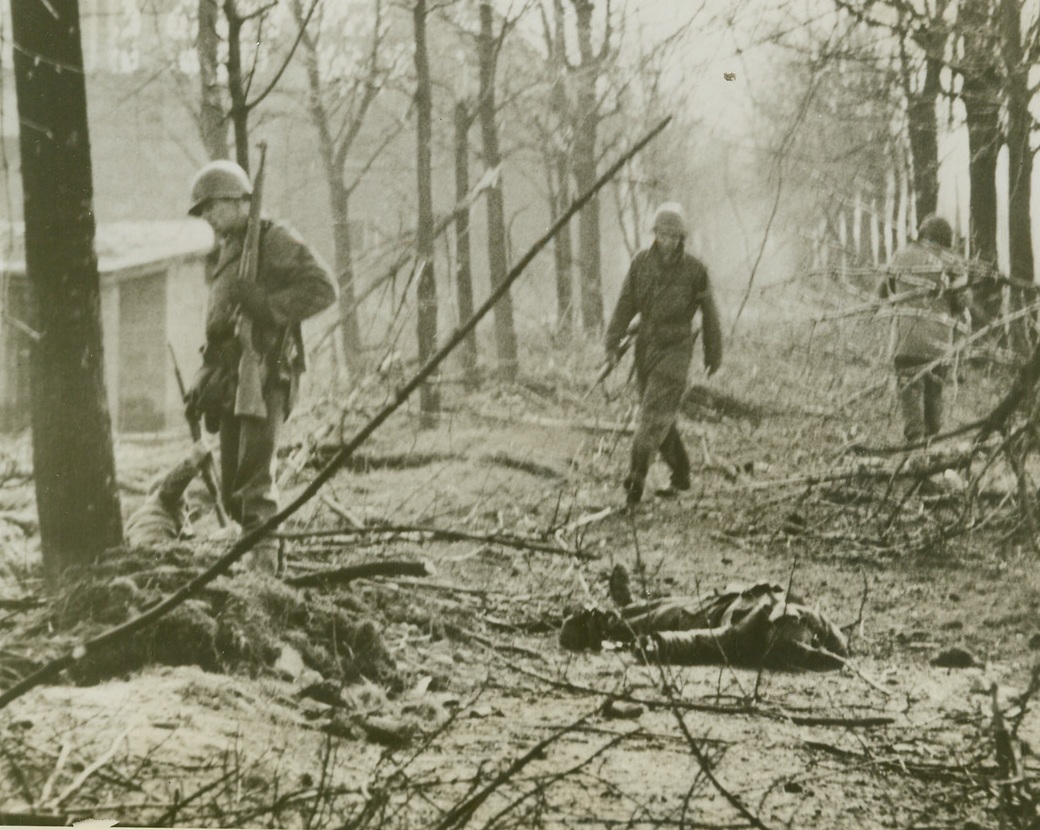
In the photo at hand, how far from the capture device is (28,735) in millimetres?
2850

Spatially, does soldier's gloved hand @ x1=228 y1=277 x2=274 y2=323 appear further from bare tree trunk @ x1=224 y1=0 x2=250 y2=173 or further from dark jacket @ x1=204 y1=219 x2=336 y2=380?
bare tree trunk @ x1=224 y1=0 x2=250 y2=173

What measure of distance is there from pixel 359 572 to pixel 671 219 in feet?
3.73

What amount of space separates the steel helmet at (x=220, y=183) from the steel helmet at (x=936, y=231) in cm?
165

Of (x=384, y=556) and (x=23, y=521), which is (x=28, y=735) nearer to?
(x=23, y=521)

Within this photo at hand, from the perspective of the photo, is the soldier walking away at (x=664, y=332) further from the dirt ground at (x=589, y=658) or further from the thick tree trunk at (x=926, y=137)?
the thick tree trunk at (x=926, y=137)

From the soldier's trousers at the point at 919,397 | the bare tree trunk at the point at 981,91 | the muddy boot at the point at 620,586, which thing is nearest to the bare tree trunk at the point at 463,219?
the muddy boot at the point at 620,586

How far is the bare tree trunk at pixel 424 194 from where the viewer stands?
2.95 m

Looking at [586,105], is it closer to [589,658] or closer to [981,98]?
[981,98]

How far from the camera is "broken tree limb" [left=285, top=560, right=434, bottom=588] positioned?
296cm

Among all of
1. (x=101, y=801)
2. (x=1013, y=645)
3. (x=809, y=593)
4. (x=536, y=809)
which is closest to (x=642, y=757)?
(x=536, y=809)

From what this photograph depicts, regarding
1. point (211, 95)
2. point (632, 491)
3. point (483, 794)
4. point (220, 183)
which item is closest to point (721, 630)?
point (632, 491)

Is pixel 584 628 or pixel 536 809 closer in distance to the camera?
pixel 536 809

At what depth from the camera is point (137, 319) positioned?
3717 millimetres

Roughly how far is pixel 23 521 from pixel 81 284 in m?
0.65
